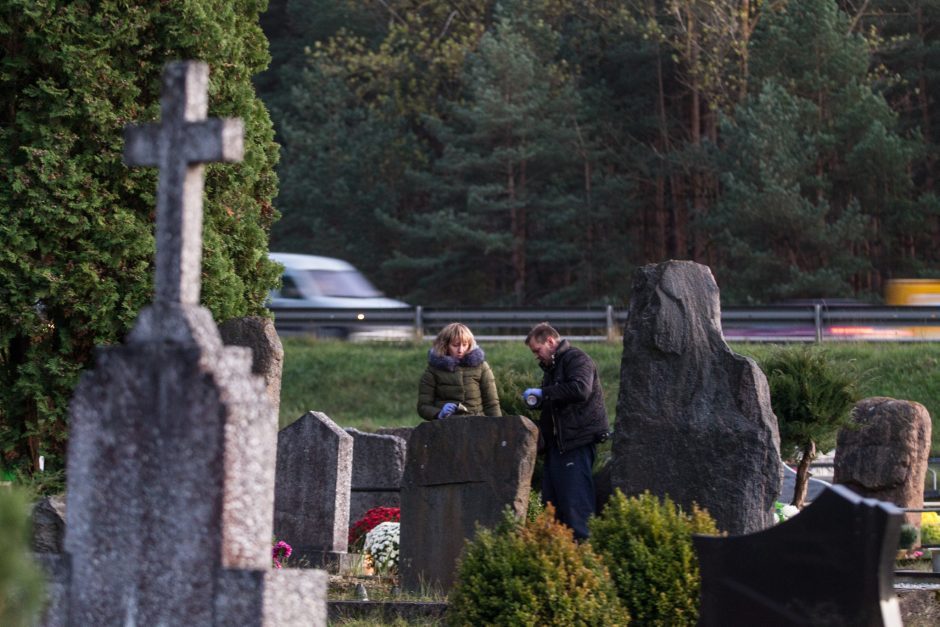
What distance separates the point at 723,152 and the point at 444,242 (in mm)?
8142

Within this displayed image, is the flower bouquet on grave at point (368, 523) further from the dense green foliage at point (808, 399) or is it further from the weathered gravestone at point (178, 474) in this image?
the weathered gravestone at point (178, 474)

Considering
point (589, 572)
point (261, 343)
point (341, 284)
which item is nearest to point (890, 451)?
point (261, 343)

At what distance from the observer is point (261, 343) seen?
1035cm

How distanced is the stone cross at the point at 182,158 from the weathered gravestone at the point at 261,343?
4593mm

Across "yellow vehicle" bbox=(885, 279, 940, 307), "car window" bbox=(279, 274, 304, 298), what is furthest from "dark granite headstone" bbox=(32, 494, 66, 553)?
"yellow vehicle" bbox=(885, 279, 940, 307)

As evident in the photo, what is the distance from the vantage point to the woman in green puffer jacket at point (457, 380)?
11047mm

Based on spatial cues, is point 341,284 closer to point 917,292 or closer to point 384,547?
point 917,292

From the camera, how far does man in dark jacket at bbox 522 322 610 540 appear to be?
33.5ft

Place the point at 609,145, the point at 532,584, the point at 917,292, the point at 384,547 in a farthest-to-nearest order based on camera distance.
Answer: the point at 609,145
the point at 917,292
the point at 384,547
the point at 532,584

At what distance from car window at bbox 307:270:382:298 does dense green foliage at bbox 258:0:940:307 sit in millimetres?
7873

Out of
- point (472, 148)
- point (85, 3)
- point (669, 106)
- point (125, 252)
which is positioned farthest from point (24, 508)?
point (669, 106)

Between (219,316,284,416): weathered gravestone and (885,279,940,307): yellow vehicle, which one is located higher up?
(885,279,940,307): yellow vehicle

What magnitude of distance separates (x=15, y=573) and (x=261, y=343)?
6280mm

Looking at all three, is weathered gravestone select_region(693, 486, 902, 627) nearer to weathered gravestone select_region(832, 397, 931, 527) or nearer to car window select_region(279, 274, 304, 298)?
weathered gravestone select_region(832, 397, 931, 527)
